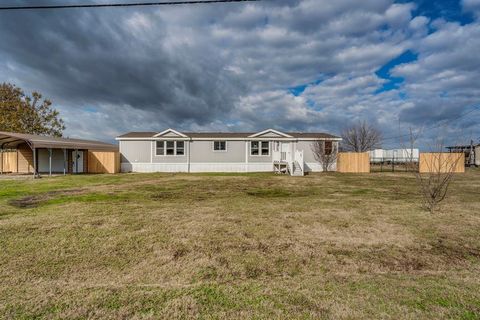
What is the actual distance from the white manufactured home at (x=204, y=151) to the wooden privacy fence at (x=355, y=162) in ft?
5.04

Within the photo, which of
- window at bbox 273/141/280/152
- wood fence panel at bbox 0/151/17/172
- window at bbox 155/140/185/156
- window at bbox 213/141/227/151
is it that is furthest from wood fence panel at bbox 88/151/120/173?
window at bbox 273/141/280/152

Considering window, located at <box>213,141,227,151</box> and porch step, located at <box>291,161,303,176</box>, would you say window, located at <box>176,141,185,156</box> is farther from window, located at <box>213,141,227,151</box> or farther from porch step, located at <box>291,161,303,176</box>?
porch step, located at <box>291,161,303,176</box>

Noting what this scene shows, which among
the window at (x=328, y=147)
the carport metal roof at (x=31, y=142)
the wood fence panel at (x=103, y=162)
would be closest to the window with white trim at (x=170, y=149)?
the wood fence panel at (x=103, y=162)

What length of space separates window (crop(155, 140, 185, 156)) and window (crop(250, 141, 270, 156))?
6670mm

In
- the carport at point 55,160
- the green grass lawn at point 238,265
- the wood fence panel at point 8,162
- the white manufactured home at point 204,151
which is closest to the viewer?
the green grass lawn at point 238,265

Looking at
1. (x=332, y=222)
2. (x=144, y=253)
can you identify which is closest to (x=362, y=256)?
(x=332, y=222)

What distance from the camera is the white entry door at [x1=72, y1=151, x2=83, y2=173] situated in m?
23.5

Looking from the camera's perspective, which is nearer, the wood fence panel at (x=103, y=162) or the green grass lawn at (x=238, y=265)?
the green grass lawn at (x=238, y=265)

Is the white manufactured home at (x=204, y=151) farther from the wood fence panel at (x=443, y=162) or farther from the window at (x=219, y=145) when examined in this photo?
the wood fence panel at (x=443, y=162)

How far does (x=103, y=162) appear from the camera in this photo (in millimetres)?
23047

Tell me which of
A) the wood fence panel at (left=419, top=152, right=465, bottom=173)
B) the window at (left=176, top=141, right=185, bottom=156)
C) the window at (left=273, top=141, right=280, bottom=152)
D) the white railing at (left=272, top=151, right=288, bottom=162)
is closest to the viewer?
the wood fence panel at (left=419, top=152, right=465, bottom=173)

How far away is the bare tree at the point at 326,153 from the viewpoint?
77.9 feet

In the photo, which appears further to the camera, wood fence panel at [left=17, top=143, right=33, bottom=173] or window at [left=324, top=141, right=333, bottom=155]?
window at [left=324, top=141, right=333, bottom=155]

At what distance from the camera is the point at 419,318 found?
2391mm
